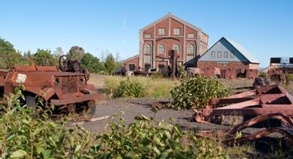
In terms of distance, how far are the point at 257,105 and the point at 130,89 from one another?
9520 mm

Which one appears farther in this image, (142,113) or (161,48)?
(161,48)

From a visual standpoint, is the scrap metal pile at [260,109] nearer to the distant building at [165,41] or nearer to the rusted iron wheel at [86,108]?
the rusted iron wheel at [86,108]

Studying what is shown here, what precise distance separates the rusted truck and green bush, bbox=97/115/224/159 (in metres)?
6.23

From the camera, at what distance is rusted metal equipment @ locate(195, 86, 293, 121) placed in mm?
Result: 7504

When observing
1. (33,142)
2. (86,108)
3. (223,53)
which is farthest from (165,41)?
(33,142)

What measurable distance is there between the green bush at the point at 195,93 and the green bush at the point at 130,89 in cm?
445

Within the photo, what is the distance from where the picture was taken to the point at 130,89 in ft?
57.5

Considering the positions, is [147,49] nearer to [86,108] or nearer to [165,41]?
[165,41]

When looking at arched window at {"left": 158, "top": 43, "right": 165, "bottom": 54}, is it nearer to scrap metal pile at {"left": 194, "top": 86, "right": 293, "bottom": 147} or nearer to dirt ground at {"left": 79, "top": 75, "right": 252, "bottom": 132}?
dirt ground at {"left": 79, "top": 75, "right": 252, "bottom": 132}

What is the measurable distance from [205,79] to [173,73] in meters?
17.2

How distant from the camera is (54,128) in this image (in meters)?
2.18

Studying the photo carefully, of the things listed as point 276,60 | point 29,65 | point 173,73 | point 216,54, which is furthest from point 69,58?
point 216,54

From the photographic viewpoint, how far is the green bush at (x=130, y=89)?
1752 centimetres

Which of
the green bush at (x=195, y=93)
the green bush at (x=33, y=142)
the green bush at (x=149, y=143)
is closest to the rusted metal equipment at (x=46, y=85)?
the green bush at (x=195, y=93)
